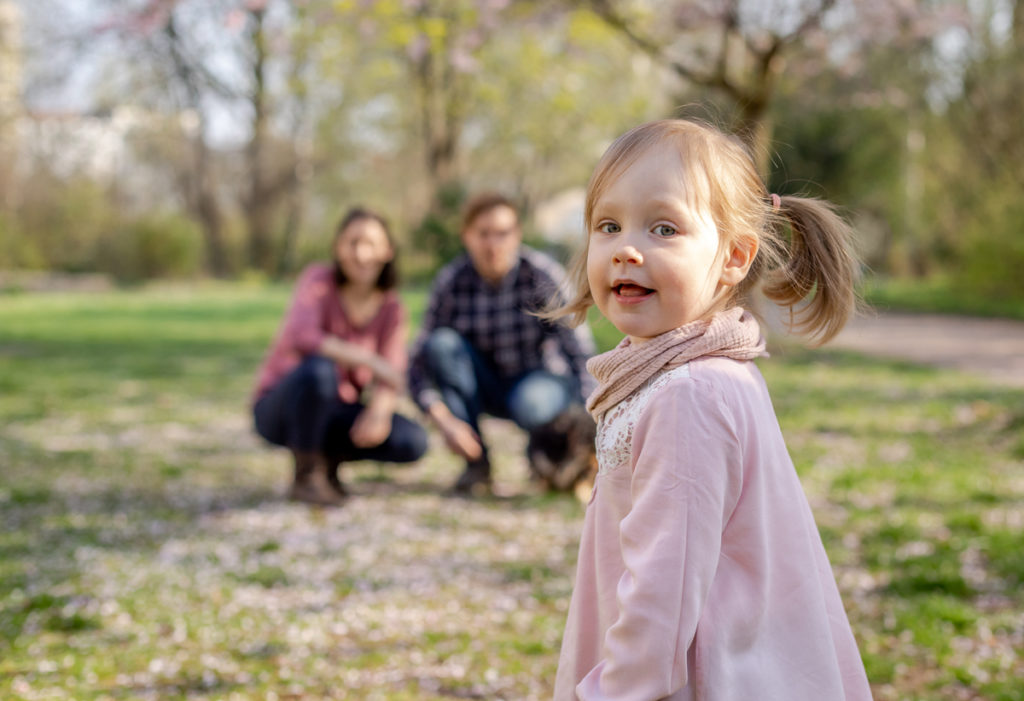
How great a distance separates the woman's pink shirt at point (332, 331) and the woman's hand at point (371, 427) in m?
0.19

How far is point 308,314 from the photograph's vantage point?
15.1 feet

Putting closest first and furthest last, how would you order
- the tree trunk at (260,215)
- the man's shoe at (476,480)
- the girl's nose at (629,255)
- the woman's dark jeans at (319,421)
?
the girl's nose at (629,255) < the woman's dark jeans at (319,421) < the man's shoe at (476,480) < the tree trunk at (260,215)

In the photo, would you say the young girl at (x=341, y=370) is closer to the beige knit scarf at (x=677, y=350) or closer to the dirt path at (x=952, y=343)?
the beige knit scarf at (x=677, y=350)

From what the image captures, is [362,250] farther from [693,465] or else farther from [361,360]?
[693,465]

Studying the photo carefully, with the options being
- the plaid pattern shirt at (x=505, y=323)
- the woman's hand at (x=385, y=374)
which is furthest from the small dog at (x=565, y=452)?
the woman's hand at (x=385, y=374)

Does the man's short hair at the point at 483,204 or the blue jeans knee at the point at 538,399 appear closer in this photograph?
the man's short hair at the point at 483,204

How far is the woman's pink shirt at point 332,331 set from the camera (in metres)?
4.63

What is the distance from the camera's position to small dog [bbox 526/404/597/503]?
15.6 ft

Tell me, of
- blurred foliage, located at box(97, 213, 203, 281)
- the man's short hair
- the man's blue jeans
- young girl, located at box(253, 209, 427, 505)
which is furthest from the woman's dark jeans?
blurred foliage, located at box(97, 213, 203, 281)

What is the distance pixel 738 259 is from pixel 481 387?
3378mm

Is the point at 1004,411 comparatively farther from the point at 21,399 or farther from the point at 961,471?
the point at 21,399

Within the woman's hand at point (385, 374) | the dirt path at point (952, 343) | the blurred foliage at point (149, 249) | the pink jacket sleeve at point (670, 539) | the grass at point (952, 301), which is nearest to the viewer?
the pink jacket sleeve at point (670, 539)

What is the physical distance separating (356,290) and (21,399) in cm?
432

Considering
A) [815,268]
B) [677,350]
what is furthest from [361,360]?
[677,350]
